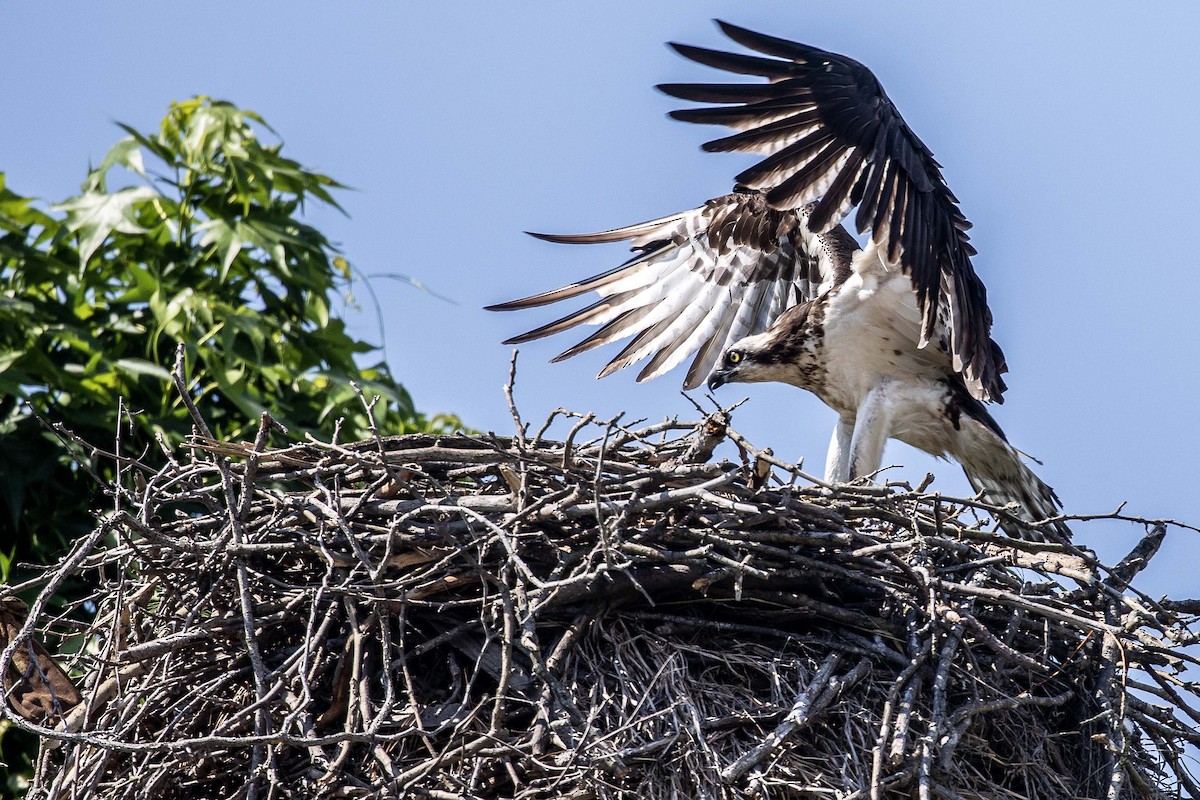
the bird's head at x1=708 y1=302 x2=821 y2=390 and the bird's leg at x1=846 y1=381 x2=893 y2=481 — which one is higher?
the bird's head at x1=708 y1=302 x2=821 y2=390

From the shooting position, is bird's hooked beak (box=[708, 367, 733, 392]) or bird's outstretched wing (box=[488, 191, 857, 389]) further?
bird's outstretched wing (box=[488, 191, 857, 389])

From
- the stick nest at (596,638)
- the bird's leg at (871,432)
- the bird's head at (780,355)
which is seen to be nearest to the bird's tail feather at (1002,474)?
the bird's leg at (871,432)

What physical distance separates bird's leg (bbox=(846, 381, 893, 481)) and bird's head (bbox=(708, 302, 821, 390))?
260 mm

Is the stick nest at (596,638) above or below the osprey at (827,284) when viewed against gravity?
below

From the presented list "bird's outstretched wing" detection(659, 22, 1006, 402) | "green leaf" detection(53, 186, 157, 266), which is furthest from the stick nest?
"green leaf" detection(53, 186, 157, 266)

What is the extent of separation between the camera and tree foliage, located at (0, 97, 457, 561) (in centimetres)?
591

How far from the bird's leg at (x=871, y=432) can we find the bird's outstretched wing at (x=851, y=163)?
46 centimetres

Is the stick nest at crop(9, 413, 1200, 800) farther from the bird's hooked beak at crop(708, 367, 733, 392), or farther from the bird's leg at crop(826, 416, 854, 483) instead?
the bird's hooked beak at crop(708, 367, 733, 392)

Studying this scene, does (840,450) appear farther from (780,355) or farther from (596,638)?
(596,638)

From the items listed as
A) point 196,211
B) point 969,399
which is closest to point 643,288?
point 969,399

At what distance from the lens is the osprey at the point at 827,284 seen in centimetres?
493

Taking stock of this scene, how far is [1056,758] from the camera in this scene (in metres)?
4.02

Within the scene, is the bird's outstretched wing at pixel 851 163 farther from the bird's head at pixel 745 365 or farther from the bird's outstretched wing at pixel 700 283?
the bird's outstretched wing at pixel 700 283

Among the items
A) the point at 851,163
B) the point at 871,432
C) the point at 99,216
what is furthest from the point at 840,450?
the point at 99,216
